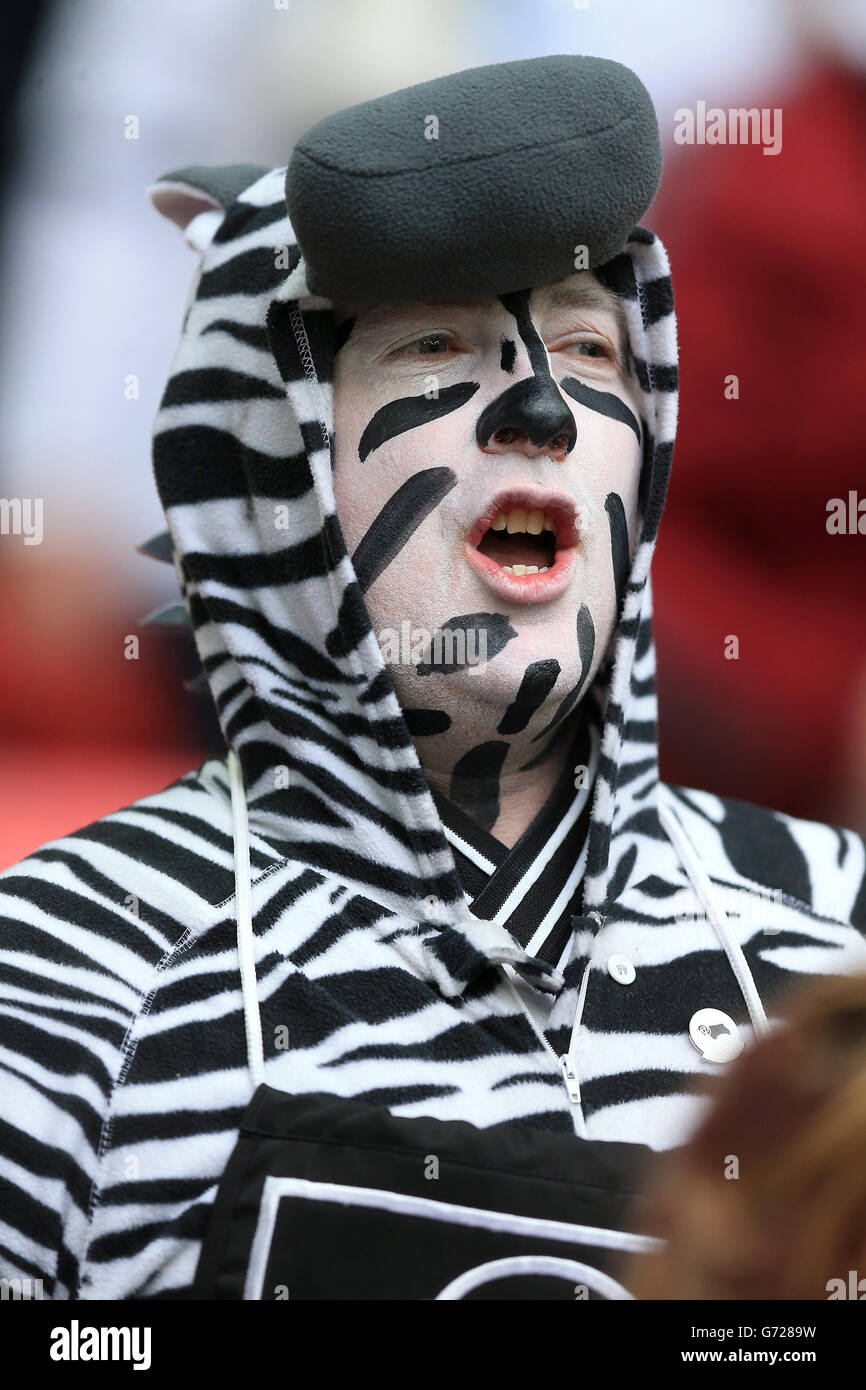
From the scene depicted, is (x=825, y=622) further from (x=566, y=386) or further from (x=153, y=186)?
(x=153, y=186)

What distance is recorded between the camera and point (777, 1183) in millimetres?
674

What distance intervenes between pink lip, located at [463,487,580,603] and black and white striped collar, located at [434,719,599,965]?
0.69 feet

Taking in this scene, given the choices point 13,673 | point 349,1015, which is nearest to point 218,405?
point 349,1015

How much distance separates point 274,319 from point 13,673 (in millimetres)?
1088

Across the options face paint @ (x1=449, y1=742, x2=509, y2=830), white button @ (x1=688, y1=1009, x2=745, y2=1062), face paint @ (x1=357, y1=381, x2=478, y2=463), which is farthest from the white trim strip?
face paint @ (x1=357, y1=381, x2=478, y2=463)

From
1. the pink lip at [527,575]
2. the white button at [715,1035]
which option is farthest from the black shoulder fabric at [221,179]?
the white button at [715,1035]

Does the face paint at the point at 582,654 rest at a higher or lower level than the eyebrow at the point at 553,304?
lower

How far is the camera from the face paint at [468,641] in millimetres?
1240

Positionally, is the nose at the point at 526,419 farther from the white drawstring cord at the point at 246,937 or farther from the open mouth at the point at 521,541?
the white drawstring cord at the point at 246,937

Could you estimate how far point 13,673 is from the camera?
222cm

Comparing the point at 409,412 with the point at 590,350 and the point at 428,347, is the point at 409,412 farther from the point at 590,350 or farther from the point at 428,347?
the point at 590,350

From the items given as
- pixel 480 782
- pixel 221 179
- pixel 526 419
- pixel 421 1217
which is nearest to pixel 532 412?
pixel 526 419

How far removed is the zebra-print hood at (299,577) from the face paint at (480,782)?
60mm

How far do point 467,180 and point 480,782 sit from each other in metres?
0.51
